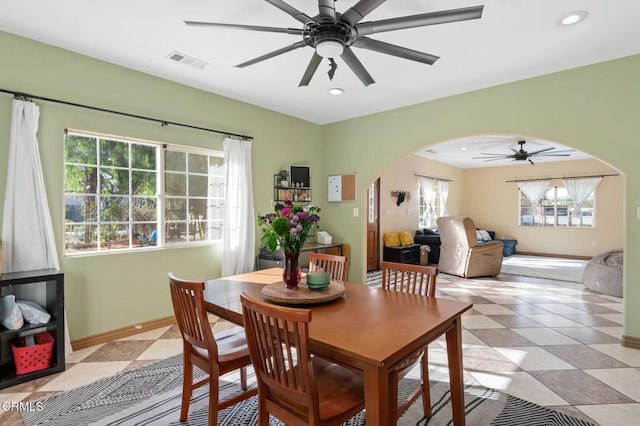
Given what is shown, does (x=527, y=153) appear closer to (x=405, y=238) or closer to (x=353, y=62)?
(x=405, y=238)

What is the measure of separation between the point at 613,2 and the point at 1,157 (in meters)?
4.58

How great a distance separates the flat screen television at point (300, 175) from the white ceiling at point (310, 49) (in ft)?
4.09

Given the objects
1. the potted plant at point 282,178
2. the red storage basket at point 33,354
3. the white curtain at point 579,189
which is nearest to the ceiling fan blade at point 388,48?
the potted plant at point 282,178

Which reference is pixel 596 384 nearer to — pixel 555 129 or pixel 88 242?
pixel 555 129

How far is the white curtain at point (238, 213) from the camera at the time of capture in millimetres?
3852

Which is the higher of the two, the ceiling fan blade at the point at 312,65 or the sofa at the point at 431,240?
the ceiling fan blade at the point at 312,65

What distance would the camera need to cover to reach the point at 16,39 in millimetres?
2568

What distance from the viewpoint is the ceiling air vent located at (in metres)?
2.89

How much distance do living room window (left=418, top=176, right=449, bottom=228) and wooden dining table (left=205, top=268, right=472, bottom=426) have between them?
6.67 m

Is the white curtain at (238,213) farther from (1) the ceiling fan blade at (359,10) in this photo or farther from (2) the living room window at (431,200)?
(2) the living room window at (431,200)

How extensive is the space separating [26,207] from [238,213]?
1.95m

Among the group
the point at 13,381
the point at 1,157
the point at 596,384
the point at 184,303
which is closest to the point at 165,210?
→ the point at 1,157

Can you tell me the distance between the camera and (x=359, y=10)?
1.72 m

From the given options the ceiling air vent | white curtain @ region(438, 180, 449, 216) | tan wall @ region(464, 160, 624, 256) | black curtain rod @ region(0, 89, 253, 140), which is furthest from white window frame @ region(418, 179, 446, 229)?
the ceiling air vent
